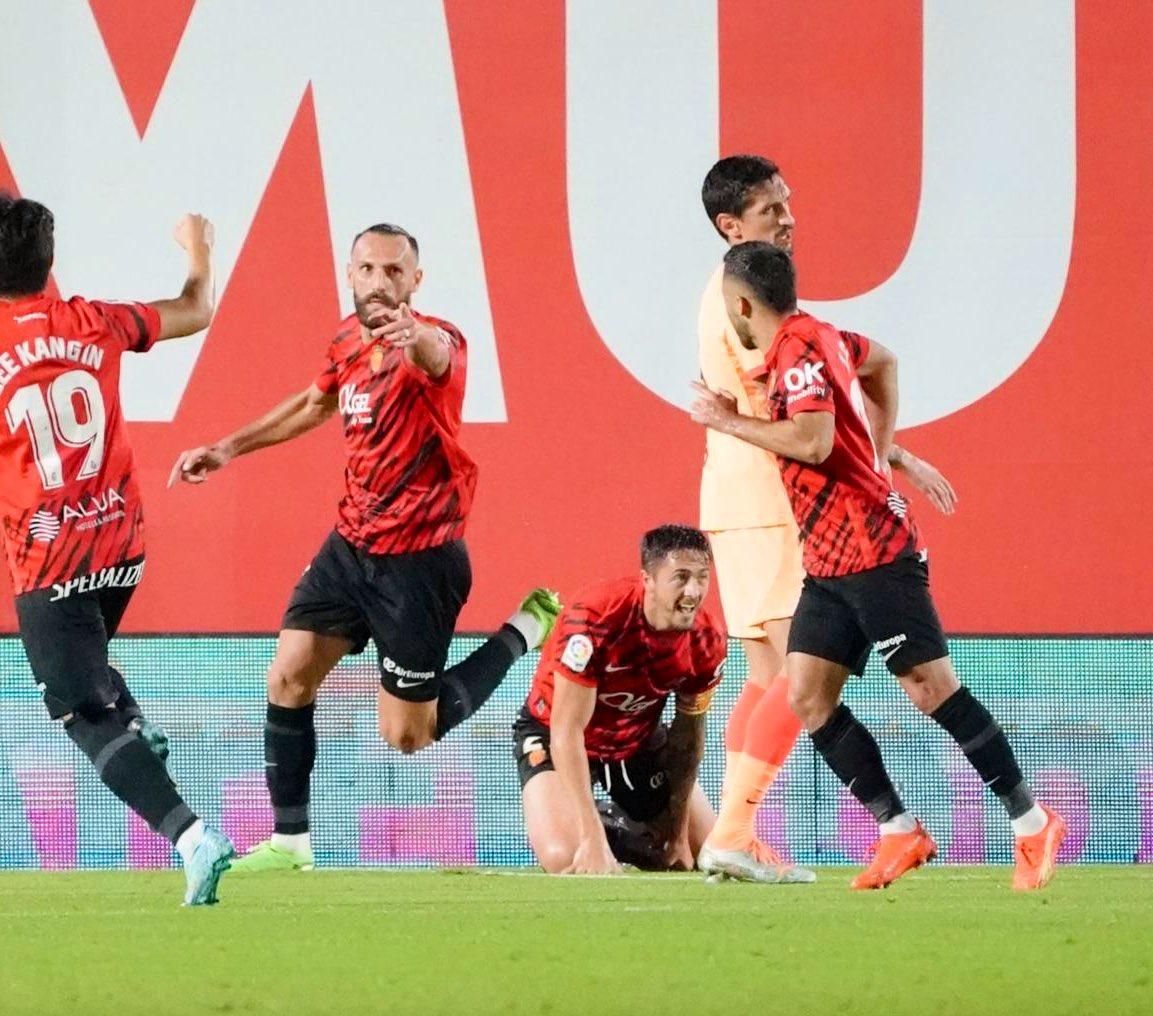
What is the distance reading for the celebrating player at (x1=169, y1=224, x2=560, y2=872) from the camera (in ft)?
Answer: 20.2

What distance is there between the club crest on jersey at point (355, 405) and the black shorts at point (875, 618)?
1.54 metres

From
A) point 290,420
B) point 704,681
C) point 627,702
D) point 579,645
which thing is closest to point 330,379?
point 290,420

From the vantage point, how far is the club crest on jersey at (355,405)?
621 centimetres

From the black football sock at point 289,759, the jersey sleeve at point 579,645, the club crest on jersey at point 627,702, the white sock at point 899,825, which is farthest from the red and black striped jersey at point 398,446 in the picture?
the white sock at point 899,825

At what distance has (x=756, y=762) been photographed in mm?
5613

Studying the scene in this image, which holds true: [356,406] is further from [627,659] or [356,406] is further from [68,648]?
[68,648]

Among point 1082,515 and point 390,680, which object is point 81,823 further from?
Answer: point 1082,515

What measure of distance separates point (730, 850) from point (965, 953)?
74.2 inches

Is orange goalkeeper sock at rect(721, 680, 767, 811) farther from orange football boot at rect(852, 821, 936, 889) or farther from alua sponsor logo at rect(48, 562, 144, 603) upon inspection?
alua sponsor logo at rect(48, 562, 144, 603)

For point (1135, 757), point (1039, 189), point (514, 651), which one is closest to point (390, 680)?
point (514, 651)

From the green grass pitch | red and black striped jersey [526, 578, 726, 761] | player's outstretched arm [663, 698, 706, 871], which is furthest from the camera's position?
player's outstretched arm [663, 698, 706, 871]

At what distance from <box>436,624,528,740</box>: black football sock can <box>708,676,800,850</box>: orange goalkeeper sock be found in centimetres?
132

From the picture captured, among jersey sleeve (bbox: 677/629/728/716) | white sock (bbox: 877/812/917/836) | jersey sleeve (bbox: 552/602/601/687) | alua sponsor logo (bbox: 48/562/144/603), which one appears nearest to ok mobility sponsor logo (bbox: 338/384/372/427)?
jersey sleeve (bbox: 552/602/601/687)

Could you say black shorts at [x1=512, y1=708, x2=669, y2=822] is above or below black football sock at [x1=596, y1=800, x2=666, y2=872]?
above
